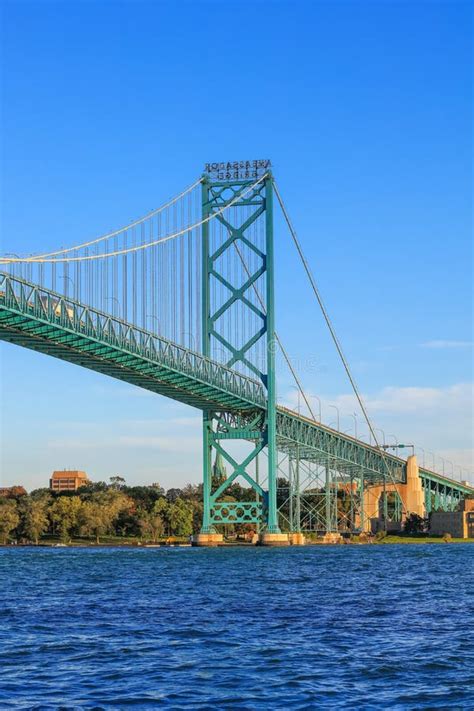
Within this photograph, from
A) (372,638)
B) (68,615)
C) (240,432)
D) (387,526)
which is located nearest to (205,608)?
(68,615)

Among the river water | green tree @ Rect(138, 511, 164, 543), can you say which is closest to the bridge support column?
green tree @ Rect(138, 511, 164, 543)

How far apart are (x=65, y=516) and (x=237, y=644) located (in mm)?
95147

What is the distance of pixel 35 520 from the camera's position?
115750 mm

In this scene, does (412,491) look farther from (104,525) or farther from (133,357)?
(133,357)

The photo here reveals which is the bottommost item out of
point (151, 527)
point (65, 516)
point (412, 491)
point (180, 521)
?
point (151, 527)

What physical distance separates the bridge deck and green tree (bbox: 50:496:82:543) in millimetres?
27650

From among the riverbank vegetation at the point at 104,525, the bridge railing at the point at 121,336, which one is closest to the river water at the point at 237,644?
the bridge railing at the point at 121,336

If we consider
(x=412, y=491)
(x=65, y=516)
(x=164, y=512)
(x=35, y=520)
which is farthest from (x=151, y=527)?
(x=412, y=491)

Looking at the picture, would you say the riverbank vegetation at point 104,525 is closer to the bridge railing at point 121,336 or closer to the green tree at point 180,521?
the green tree at point 180,521

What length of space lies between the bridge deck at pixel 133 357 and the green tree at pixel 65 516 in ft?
90.7

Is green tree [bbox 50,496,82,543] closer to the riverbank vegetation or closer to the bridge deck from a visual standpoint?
the riverbank vegetation

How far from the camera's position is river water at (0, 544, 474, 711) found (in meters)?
17.4

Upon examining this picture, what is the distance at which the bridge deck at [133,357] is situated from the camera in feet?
177

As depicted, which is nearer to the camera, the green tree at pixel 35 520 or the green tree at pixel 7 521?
the green tree at pixel 7 521
